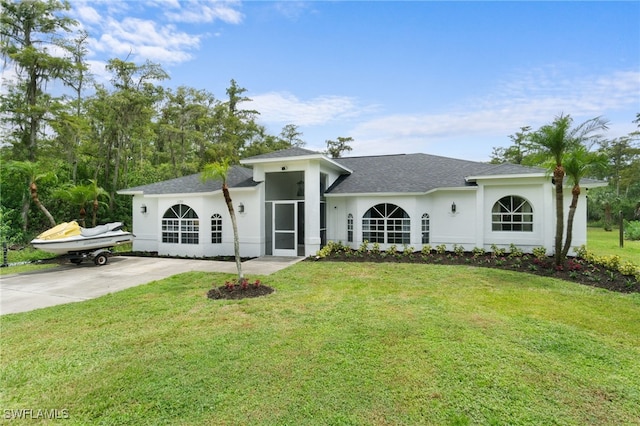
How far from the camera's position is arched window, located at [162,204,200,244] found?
13797 mm

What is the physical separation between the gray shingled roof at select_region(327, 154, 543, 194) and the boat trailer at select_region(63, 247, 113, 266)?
9.54 m

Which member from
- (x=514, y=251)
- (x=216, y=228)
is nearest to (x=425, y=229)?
(x=514, y=251)

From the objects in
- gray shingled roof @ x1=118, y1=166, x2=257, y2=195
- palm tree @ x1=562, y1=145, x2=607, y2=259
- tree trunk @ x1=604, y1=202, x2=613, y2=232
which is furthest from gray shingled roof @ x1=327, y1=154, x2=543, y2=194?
tree trunk @ x1=604, y1=202, x2=613, y2=232

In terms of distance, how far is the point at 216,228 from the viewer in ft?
45.5

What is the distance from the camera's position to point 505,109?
15.7m

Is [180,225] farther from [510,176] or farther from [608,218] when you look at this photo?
[608,218]

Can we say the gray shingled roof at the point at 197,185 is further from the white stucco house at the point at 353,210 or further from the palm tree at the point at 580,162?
the palm tree at the point at 580,162

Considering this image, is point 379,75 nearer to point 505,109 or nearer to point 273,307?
point 505,109

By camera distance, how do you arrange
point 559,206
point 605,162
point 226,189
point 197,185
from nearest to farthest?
point 226,189 → point 605,162 → point 559,206 → point 197,185

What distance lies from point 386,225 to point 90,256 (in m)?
11.8

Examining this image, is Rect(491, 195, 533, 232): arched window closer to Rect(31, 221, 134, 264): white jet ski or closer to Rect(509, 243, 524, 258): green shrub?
Rect(509, 243, 524, 258): green shrub

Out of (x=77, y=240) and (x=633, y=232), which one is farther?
(x=633, y=232)

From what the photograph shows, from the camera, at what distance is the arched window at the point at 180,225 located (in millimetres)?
13797

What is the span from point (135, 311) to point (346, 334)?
14.2 feet
